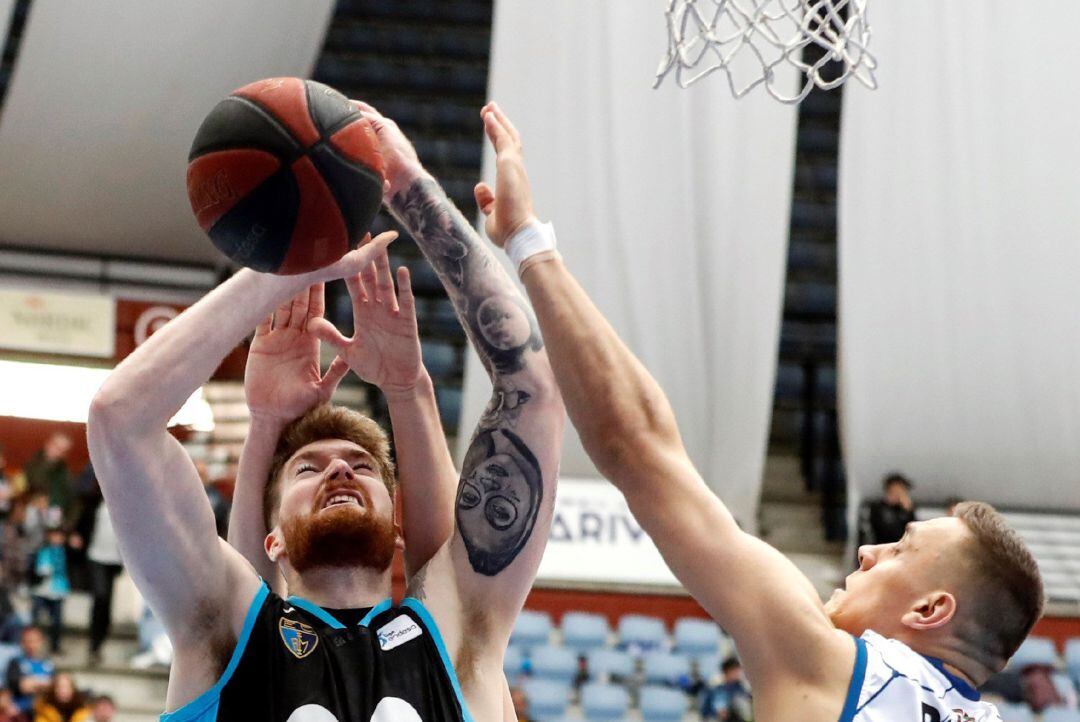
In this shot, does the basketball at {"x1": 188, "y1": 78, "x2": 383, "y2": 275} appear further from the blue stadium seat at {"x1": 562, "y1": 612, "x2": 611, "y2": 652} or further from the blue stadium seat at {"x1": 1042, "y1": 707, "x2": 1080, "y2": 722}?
the blue stadium seat at {"x1": 1042, "y1": 707, "x2": 1080, "y2": 722}

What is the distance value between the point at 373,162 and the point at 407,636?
92cm

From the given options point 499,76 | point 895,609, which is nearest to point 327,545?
point 895,609

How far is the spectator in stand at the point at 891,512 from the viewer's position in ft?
35.4

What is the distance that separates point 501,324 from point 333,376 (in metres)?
0.44

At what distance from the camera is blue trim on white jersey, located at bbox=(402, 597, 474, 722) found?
9.20ft

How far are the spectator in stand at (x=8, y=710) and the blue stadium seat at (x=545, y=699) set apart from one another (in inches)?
125

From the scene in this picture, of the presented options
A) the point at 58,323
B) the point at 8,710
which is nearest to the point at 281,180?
the point at 8,710

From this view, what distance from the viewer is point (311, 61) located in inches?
521

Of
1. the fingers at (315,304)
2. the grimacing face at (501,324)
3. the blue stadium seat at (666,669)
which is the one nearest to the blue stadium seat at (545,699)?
the blue stadium seat at (666,669)

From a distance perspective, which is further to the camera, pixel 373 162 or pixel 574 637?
pixel 574 637

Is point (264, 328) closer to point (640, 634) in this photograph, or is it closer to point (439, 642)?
point (439, 642)

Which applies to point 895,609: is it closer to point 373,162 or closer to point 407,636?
point 407,636

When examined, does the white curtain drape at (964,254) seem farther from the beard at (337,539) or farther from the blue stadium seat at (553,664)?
the beard at (337,539)

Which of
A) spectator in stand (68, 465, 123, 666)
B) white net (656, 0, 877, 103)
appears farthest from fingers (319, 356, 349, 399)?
spectator in stand (68, 465, 123, 666)
